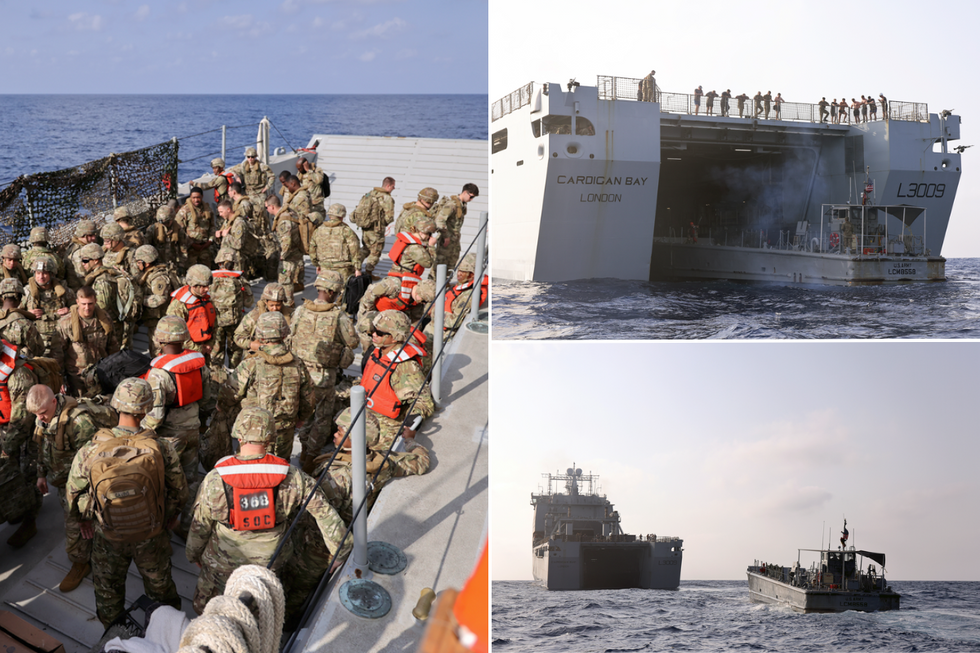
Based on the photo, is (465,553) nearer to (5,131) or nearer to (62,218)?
(62,218)

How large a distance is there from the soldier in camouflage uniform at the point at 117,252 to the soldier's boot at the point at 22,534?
353 centimetres

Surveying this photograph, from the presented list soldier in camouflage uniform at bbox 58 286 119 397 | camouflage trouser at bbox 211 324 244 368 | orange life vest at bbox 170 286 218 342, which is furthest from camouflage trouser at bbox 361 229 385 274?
soldier in camouflage uniform at bbox 58 286 119 397

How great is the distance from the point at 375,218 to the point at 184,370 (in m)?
6.51

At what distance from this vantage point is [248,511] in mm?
4062

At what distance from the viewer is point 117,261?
8.90 meters

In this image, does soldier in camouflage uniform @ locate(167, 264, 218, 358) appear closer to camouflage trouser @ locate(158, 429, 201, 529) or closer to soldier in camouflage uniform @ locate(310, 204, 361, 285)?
camouflage trouser @ locate(158, 429, 201, 529)

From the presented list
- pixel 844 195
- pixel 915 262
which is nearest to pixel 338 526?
pixel 915 262

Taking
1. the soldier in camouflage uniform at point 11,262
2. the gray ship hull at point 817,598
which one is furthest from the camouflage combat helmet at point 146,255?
the gray ship hull at point 817,598

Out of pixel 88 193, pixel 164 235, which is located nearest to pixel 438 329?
pixel 164 235

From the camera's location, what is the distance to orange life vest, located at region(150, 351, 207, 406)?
5.56m

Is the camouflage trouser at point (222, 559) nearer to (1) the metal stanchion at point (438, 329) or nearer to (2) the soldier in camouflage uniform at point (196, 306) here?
(1) the metal stanchion at point (438, 329)

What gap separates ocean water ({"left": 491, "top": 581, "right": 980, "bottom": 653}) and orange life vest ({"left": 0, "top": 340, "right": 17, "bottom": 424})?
476cm

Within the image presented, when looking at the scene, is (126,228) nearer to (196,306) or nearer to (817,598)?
(196,306)

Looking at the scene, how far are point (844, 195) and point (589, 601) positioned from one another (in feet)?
55.6
